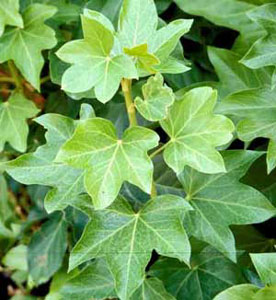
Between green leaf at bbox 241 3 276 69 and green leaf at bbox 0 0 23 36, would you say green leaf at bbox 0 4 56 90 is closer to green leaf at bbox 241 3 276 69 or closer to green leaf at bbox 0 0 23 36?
green leaf at bbox 0 0 23 36

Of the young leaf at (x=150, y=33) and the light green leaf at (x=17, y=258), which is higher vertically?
the young leaf at (x=150, y=33)

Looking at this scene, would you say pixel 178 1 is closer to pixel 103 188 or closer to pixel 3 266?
pixel 103 188

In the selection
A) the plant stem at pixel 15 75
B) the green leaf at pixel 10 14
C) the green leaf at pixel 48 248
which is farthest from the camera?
the green leaf at pixel 48 248

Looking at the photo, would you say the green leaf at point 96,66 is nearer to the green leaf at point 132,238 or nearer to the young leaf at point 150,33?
the young leaf at point 150,33

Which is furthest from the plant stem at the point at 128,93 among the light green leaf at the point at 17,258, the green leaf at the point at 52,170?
the light green leaf at the point at 17,258

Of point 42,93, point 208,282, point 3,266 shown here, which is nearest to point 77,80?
point 208,282

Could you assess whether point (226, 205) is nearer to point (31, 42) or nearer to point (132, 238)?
point (132, 238)

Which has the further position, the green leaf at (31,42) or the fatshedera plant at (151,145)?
the green leaf at (31,42)

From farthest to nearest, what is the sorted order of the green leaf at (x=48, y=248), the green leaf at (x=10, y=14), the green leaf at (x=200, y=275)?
1. the green leaf at (x=48, y=248)
2. the green leaf at (x=10, y=14)
3. the green leaf at (x=200, y=275)
